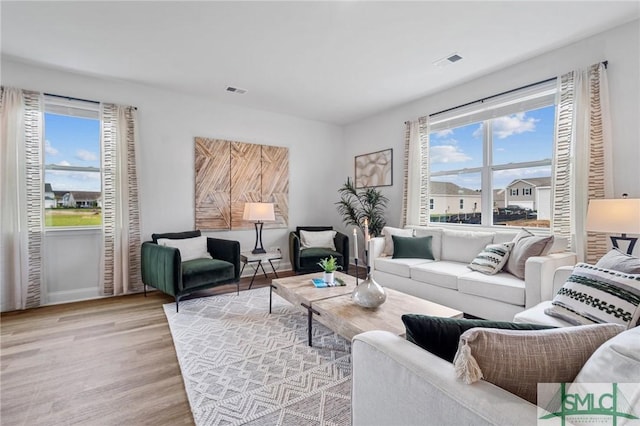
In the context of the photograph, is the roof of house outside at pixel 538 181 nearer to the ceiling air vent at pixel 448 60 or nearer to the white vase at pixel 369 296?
the ceiling air vent at pixel 448 60

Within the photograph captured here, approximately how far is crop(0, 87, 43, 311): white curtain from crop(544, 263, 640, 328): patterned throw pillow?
4.80 metres

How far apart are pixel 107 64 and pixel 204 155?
59.4 inches

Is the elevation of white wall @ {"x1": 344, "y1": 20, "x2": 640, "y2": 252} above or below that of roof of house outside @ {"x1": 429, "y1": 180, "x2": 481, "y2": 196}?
above

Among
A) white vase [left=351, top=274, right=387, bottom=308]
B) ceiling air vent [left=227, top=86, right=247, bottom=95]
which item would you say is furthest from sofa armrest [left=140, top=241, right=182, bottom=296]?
ceiling air vent [left=227, top=86, right=247, bottom=95]

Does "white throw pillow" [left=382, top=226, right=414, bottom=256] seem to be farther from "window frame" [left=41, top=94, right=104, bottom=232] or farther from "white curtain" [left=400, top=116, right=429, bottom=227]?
"window frame" [left=41, top=94, right=104, bottom=232]

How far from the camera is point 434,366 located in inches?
34.3

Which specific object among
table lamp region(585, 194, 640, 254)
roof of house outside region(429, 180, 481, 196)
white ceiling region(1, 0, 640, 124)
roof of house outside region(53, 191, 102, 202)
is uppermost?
white ceiling region(1, 0, 640, 124)

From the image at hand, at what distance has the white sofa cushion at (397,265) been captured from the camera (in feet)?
11.3

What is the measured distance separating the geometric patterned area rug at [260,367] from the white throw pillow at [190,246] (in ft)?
2.39

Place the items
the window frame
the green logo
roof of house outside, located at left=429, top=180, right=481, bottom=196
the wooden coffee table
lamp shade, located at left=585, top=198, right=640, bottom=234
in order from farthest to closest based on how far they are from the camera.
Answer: roof of house outside, located at left=429, top=180, right=481, bottom=196 → the window frame → lamp shade, located at left=585, top=198, right=640, bottom=234 → the wooden coffee table → the green logo

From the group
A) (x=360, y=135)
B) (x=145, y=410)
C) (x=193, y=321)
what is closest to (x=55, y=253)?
(x=193, y=321)

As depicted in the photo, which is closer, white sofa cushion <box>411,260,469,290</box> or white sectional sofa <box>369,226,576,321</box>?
white sectional sofa <box>369,226,576,321</box>

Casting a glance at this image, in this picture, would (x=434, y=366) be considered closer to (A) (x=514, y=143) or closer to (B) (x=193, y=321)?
(B) (x=193, y=321)

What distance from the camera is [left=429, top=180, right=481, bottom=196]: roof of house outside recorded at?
13.4ft
